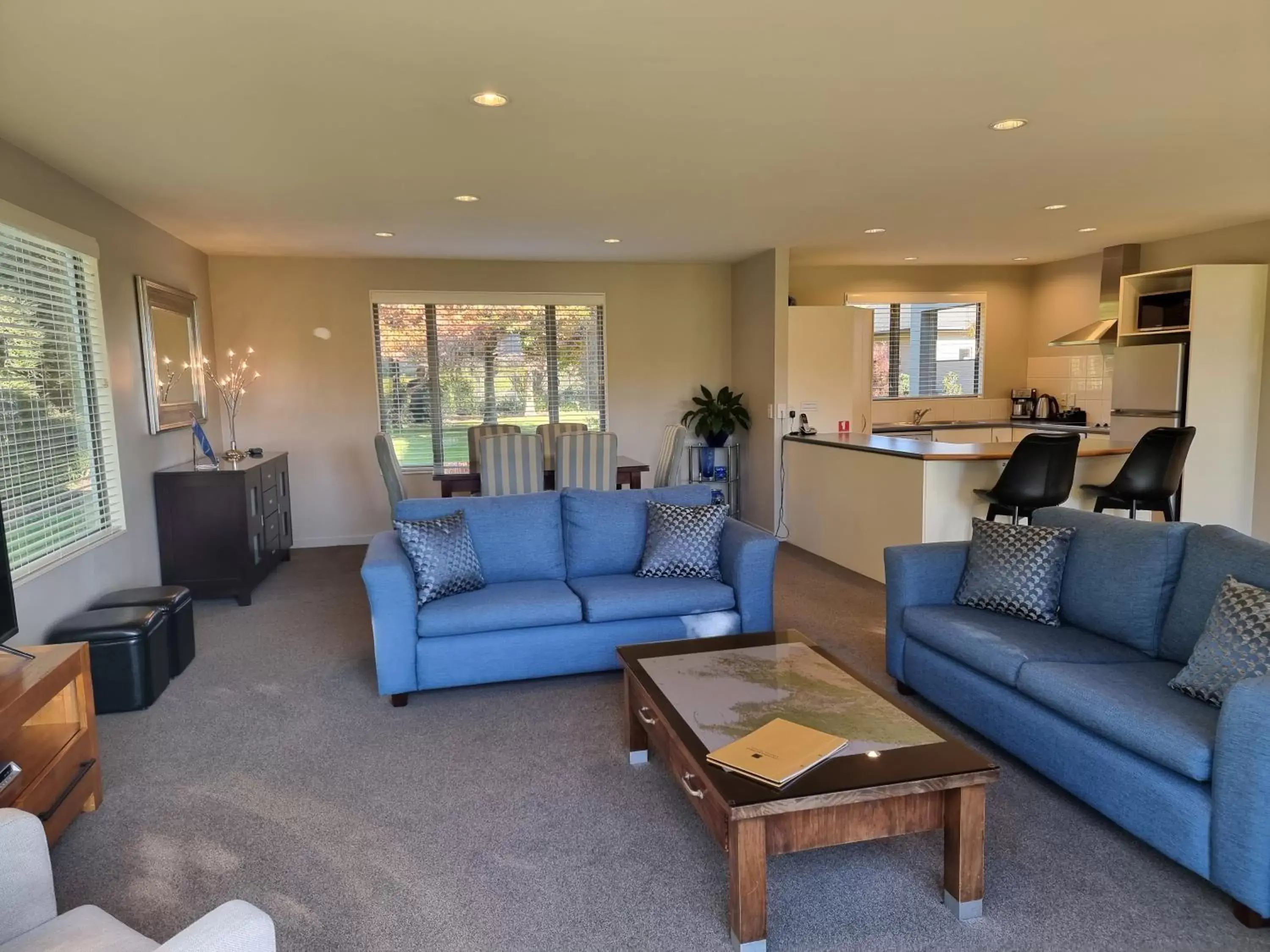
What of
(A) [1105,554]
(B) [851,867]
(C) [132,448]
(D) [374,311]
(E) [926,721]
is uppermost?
(D) [374,311]

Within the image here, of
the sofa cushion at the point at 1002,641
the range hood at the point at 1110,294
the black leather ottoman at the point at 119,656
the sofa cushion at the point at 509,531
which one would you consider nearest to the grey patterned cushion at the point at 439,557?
the sofa cushion at the point at 509,531

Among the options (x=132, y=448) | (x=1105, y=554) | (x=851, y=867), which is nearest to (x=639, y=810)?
(x=851, y=867)

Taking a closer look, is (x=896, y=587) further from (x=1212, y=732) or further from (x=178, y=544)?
(x=178, y=544)

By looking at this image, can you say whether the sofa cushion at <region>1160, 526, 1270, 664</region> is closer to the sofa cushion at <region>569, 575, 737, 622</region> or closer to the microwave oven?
the sofa cushion at <region>569, 575, 737, 622</region>

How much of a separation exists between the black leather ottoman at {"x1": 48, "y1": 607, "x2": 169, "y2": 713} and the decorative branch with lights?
3056mm

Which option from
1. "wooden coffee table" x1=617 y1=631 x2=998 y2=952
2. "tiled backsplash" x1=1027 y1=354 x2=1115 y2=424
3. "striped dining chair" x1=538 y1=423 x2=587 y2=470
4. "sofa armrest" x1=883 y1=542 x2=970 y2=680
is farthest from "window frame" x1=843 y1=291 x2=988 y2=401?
"wooden coffee table" x1=617 y1=631 x2=998 y2=952

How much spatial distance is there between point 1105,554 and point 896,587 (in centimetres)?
81

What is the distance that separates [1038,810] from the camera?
256 cm

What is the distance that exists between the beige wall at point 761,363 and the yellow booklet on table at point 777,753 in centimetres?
469

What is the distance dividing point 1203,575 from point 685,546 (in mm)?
2109

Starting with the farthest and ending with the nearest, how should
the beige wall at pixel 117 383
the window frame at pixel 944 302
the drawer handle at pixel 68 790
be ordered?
the window frame at pixel 944 302 < the beige wall at pixel 117 383 < the drawer handle at pixel 68 790

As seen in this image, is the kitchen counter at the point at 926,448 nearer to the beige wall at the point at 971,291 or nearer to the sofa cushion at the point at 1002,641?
the sofa cushion at the point at 1002,641

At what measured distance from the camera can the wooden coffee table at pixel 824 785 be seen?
191 centimetres

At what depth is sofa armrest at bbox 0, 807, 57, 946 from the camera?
149 cm
